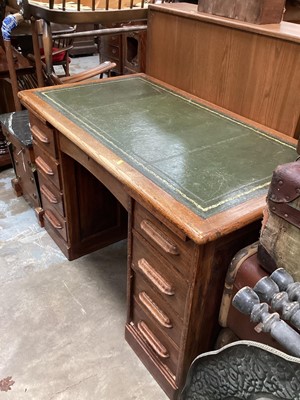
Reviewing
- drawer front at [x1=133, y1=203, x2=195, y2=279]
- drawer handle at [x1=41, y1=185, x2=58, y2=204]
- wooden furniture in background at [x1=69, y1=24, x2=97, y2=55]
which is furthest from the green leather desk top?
wooden furniture in background at [x1=69, y1=24, x2=97, y2=55]

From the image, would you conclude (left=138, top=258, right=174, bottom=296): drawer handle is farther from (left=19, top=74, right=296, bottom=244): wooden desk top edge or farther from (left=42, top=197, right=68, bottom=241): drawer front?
(left=42, top=197, right=68, bottom=241): drawer front

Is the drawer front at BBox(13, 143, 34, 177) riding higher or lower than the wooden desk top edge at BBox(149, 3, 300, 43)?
lower

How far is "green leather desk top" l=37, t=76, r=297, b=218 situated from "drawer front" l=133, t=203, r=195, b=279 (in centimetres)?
11

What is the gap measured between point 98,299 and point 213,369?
2.91 ft

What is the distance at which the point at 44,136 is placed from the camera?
1608mm

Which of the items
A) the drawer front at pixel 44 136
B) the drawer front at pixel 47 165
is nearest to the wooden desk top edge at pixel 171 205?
the drawer front at pixel 44 136

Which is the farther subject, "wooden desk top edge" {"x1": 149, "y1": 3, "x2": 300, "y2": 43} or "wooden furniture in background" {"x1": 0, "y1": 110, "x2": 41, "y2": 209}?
"wooden furniture in background" {"x1": 0, "y1": 110, "x2": 41, "y2": 209}

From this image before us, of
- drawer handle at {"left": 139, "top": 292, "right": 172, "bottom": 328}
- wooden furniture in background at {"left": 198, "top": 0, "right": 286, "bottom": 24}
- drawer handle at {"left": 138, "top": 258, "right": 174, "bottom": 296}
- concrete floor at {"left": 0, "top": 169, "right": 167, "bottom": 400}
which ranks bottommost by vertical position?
concrete floor at {"left": 0, "top": 169, "right": 167, "bottom": 400}

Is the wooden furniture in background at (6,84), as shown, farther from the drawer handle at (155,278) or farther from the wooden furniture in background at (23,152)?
the drawer handle at (155,278)

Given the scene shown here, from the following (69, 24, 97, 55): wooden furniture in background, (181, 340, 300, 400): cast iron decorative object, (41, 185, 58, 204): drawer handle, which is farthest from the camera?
(69, 24, 97, 55): wooden furniture in background

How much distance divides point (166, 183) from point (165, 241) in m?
0.16

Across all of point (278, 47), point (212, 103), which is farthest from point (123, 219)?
point (278, 47)

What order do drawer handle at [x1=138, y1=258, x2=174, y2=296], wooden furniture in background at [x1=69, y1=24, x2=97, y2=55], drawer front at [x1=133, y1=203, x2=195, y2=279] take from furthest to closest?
wooden furniture in background at [x1=69, y1=24, x2=97, y2=55], drawer handle at [x1=138, y1=258, x2=174, y2=296], drawer front at [x1=133, y1=203, x2=195, y2=279]

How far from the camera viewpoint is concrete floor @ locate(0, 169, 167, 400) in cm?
134
